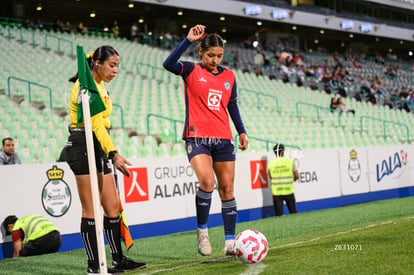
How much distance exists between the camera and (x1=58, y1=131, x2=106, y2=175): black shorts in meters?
5.83

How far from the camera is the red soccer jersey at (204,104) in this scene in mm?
6461

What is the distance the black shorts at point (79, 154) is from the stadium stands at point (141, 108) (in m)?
8.33

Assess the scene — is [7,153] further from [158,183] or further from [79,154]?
[79,154]

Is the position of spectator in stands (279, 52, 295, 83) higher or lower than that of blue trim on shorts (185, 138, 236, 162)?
higher

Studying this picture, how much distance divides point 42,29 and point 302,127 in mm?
12587

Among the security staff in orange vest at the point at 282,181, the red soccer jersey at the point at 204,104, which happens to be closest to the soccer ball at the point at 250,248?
the red soccer jersey at the point at 204,104

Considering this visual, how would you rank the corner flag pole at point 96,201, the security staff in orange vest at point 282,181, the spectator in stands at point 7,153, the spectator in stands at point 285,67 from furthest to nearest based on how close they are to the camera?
1. the spectator in stands at point 285,67
2. the security staff in orange vest at point 282,181
3. the spectator in stands at point 7,153
4. the corner flag pole at point 96,201

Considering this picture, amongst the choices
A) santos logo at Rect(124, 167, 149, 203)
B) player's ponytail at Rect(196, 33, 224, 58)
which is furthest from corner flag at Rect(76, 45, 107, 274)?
santos logo at Rect(124, 167, 149, 203)

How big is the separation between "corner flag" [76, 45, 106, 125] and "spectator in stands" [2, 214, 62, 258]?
4357 millimetres

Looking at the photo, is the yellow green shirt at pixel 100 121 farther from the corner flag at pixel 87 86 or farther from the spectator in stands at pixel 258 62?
the spectator in stands at pixel 258 62

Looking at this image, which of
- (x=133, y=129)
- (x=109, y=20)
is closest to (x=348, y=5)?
(x=109, y=20)

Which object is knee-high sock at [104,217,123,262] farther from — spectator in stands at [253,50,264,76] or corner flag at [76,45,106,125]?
spectator in stands at [253,50,264,76]

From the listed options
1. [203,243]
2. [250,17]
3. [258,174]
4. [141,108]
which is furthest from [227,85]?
[250,17]

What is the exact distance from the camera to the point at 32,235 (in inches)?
386
